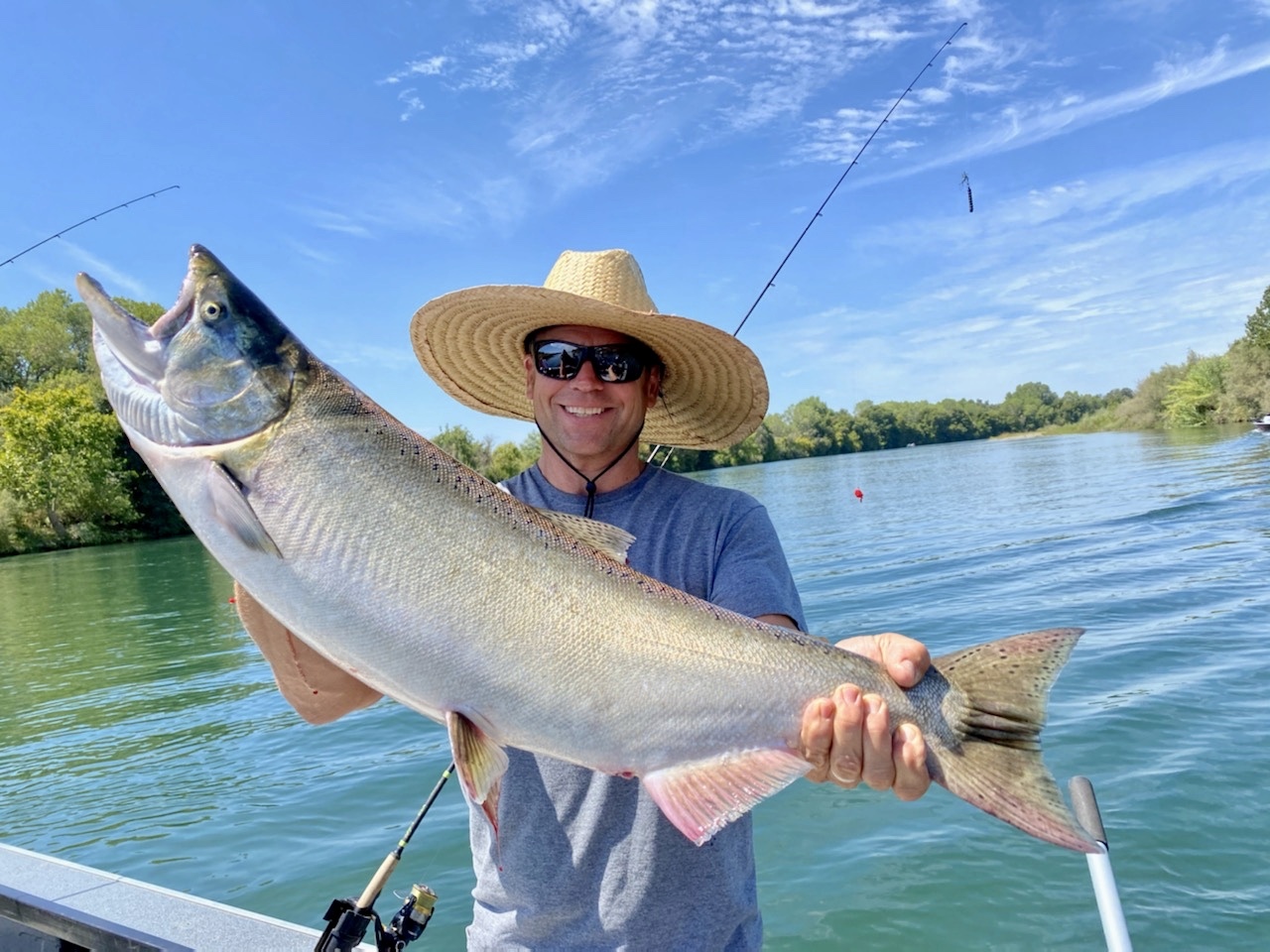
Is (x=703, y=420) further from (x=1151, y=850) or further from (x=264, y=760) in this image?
(x=264, y=760)

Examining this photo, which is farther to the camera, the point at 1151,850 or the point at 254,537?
the point at 1151,850

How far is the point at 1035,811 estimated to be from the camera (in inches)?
82.0

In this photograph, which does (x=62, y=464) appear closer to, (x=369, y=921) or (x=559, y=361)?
(x=369, y=921)

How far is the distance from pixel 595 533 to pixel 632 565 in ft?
1.36

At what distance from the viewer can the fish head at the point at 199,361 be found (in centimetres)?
215

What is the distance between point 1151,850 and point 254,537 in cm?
652

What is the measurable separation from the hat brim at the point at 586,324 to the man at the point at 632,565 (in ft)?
0.03

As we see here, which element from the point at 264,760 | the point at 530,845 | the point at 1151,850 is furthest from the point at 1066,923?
the point at 264,760

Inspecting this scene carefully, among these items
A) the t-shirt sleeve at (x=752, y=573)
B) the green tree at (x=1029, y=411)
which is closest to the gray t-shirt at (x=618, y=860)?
the t-shirt sleeve at (x=752, y=573)

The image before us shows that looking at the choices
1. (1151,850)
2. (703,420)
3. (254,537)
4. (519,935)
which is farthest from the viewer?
(1151,850)

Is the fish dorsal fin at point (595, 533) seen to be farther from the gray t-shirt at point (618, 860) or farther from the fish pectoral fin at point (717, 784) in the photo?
the fish pectoral fin at point (717, 784)

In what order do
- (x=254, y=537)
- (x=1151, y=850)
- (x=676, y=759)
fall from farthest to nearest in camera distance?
(x=1151, y=850)
(x=676, y=759)
(x=254, y=537)

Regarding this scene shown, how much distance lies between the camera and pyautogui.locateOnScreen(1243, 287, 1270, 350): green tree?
2726 inches

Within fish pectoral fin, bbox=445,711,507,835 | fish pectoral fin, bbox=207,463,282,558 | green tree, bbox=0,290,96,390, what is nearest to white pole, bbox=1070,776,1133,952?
fish pectoral fin, bbox=445,711,507,835
